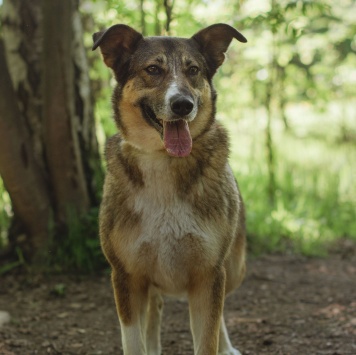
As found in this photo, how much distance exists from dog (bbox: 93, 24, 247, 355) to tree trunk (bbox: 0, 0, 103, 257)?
5.78 feet

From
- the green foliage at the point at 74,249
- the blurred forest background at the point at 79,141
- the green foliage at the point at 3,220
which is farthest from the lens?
the green foliage at the point at 3,220

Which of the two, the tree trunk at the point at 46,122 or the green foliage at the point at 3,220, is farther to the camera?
the green foliage at the point at 3,220

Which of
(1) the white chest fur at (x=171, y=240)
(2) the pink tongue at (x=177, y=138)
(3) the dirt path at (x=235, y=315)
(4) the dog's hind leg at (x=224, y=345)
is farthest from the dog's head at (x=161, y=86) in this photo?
(3) the dirt path at (x=235, y=315)

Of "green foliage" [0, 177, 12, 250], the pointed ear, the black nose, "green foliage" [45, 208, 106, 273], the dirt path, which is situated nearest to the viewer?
the black nose

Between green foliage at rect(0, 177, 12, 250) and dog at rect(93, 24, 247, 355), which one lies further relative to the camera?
green foliage at rect(0, 177, 12, 250)

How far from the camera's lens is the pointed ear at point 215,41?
3.54m

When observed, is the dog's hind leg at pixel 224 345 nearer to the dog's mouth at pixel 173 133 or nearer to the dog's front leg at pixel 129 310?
the dog's front leg at pixel 129 310

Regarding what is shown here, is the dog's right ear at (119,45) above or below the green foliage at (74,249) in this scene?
above

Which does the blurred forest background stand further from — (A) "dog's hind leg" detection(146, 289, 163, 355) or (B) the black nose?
(B) the black nose

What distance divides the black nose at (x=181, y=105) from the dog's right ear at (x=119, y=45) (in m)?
0.63

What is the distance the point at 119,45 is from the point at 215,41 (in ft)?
1.98

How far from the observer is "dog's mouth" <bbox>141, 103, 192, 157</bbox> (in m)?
3.18

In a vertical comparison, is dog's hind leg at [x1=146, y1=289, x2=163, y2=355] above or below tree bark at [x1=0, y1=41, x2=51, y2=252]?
below

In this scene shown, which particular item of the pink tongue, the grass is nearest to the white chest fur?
the pink tongue
